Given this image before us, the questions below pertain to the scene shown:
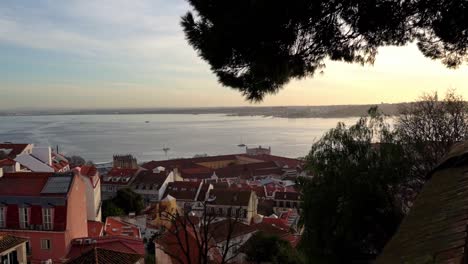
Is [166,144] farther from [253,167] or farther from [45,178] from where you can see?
[45,178]

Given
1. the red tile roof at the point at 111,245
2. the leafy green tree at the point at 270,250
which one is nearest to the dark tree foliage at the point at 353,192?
the leafy green tree at the point at 270,250

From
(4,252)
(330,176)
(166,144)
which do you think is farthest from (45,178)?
(166,144)

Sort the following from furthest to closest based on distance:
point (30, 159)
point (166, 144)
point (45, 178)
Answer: point (166, 144) < point (30, 159) < point (45, 178)

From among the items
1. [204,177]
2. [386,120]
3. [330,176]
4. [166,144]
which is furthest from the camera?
[166,144]

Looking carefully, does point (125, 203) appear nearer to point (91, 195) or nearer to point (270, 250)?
point (91, 195)

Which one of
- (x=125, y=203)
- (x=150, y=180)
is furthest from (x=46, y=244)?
(x=150, y=180)

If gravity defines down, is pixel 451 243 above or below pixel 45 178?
above

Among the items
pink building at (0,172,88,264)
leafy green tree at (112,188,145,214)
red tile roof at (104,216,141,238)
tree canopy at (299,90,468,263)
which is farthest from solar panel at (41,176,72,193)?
leafy green tree at (112,188,145,214)

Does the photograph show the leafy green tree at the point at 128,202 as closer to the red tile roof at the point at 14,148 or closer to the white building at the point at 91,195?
the red tile roof at the point at 14,148
